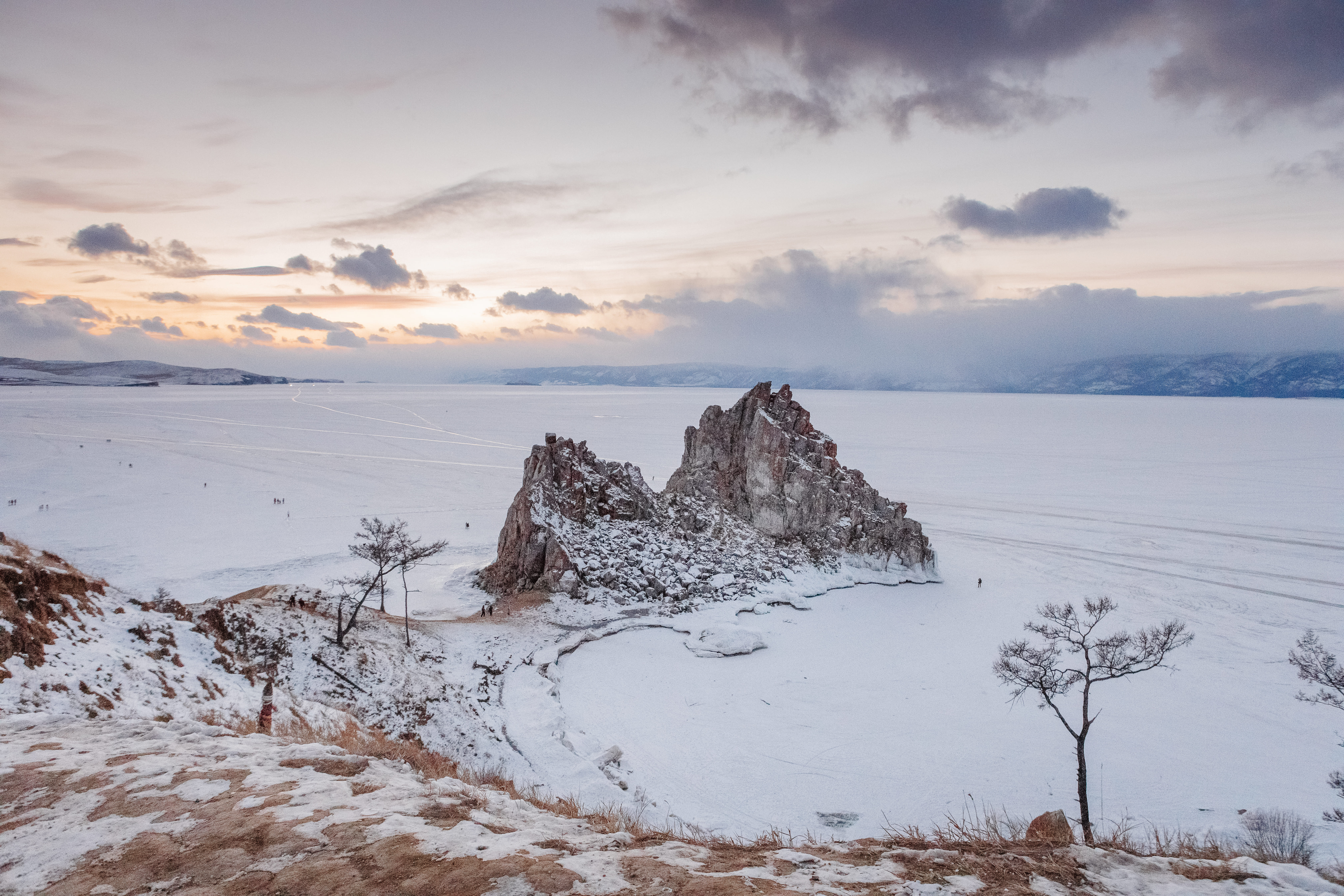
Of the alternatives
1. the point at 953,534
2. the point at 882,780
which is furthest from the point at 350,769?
the point at 953,534

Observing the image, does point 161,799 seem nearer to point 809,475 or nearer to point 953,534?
point 809,475

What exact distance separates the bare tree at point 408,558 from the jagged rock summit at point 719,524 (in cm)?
493

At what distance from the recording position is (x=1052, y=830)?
10.0m

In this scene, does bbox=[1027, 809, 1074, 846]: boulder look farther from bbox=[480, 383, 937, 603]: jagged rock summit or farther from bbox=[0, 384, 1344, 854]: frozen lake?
bbox=[480, 383, 937, 603]: jagged rock summit

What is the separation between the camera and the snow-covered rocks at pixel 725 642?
31.0m

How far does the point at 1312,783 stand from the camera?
21.4m

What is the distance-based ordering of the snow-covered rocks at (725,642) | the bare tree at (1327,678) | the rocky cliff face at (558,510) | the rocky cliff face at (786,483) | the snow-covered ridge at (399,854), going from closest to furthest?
the snow-covered ridge at (399,854)
the bare tree at (1327,678)
the snow-covered rocks at (725,642)
the rocky cliff face at (558,510)
the rocky cliff face at (786,483)

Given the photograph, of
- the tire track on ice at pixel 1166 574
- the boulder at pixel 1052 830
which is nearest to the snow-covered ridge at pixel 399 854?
the boulder at pixel 1052 830

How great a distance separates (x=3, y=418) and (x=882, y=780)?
18892cm

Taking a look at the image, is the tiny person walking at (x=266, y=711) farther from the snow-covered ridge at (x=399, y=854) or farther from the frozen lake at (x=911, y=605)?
the frozen lake at (x=911, y=605)

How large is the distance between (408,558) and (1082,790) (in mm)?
29568

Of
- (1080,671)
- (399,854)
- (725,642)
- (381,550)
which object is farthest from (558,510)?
(399,854)

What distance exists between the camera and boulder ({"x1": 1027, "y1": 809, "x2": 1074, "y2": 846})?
25.9 feet

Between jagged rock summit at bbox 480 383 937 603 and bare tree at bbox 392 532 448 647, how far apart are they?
493 cm
